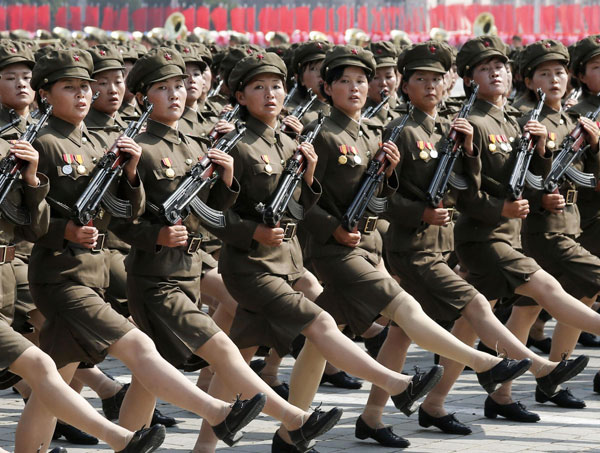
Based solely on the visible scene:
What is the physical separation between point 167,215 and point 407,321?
53.9 inches

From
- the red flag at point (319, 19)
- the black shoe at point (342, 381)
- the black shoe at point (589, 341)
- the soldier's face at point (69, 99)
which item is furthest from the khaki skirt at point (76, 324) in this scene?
the red flag at point (319, 19)

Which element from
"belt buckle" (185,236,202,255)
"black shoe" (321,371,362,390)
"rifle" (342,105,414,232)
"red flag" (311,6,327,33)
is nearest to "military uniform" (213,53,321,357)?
"belt buckle" (185,236,202,255)

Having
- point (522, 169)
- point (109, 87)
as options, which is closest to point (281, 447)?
point (522, 169)

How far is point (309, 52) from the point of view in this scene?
11.2 metres

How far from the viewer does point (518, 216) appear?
8383 millimetres

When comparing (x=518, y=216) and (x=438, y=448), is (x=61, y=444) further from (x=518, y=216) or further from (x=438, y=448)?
(x=518, y=216)

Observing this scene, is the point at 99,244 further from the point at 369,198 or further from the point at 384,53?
the point at 384,53

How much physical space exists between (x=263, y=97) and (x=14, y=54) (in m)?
1.76

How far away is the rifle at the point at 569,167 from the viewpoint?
880 centimetres

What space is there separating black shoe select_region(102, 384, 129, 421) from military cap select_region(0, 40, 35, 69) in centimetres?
202

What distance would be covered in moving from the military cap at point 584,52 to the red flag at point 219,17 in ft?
65.4

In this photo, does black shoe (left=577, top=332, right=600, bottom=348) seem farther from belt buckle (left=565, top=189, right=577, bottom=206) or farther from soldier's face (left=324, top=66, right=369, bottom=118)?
soldier's face (left=324, top=66, right=369, bottom=118)

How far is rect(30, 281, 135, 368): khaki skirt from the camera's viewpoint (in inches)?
262

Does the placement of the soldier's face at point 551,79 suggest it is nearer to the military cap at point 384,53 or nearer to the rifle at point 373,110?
the rifle at point 373,110
